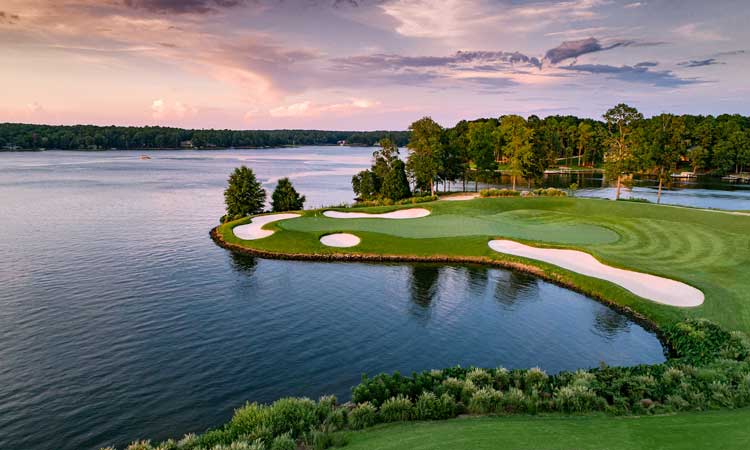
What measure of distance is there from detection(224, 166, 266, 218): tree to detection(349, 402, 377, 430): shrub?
127ft

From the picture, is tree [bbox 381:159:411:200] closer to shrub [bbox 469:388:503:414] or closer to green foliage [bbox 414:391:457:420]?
shrub [bbox 469:388:503:414]

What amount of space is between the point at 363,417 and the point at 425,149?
57257 millimetres

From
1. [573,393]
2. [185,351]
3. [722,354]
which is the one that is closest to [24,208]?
[185,351]

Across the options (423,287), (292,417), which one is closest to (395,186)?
(423,287)

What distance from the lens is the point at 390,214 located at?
149 feet

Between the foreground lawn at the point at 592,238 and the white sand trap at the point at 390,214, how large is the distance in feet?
4.51

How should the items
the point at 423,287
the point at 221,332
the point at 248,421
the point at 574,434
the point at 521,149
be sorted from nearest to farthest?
1. the point at 574,434
2. the point at 248,421
3. the point at 221,332
4. the point at 423,287
5. the point at 521,149

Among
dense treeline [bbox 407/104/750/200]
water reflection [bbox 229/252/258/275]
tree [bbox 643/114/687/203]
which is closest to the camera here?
water reflection [bbox 229/252/258/275]

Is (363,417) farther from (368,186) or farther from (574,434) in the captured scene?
(368,186)

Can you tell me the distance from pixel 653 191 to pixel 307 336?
78105 millimetres

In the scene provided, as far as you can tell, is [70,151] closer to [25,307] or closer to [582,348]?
[25,307]

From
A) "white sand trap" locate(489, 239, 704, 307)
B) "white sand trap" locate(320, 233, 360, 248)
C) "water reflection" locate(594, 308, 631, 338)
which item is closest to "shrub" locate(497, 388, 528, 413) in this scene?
"water reflection" locate(594, 308, 631, 338)

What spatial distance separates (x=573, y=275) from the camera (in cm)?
2655

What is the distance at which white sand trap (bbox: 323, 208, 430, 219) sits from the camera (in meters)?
43.3
